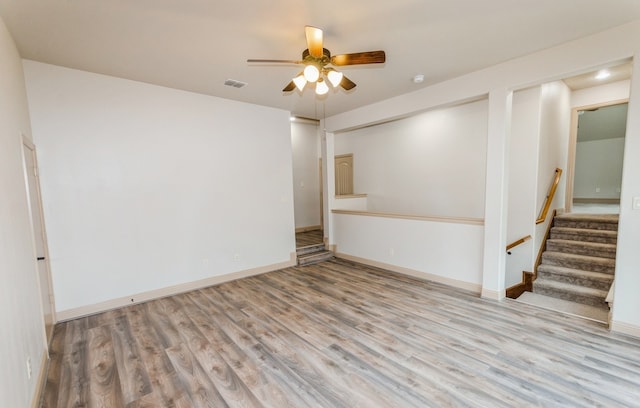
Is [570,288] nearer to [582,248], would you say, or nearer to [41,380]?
[582,248]

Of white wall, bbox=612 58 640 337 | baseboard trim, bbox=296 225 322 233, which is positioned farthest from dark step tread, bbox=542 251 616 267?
baseboard trim, bbox=296 225 322 233

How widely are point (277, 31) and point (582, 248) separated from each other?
5536 millimetres

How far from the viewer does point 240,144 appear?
459cm

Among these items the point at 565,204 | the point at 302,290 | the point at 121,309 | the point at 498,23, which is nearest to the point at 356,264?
the point at 302,290

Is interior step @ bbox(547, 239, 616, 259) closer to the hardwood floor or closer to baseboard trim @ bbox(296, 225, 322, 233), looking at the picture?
the hardwood floor

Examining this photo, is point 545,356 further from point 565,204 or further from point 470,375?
Result: point 565,204

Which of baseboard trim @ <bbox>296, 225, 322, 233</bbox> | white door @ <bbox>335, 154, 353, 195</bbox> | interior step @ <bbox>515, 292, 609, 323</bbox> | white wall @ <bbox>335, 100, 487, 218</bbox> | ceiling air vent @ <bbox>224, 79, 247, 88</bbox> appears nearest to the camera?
Answer: interior step @ <bbox>515, 292, 609, 323</bbox>

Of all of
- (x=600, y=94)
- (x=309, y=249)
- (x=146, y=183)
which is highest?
(x=600, y=94)

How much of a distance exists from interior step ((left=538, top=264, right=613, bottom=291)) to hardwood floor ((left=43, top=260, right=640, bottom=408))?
5.26 feet

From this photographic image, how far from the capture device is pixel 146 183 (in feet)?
12.2

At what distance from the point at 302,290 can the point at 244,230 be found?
4.82 feet

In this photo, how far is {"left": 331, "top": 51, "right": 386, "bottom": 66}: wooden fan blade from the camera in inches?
93.0

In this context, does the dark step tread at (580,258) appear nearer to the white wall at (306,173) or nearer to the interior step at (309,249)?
the interior step at (309,249)

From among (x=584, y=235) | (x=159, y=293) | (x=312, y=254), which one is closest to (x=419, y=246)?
(x=312, y=254)
